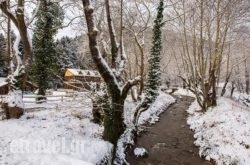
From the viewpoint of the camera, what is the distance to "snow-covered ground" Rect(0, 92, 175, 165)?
25.7 feet

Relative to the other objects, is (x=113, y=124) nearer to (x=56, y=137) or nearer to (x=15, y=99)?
(x=56, y=137)

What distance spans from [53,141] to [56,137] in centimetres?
52

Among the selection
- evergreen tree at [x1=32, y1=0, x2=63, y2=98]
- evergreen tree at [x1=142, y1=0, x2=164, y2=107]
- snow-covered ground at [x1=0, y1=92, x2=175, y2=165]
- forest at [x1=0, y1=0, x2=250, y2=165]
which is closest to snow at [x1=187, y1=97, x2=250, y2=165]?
forest at [x1=0, y1=0, x2=250, y2=165]

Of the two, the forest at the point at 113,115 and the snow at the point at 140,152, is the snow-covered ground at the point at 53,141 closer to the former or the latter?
the forest at the point at 113,115

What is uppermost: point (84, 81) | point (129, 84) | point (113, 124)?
point (84, 81)

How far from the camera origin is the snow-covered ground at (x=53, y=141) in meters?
7.85

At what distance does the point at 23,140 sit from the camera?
8.96m

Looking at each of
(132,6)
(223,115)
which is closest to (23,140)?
(223,115)

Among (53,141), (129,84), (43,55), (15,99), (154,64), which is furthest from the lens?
(43,55)

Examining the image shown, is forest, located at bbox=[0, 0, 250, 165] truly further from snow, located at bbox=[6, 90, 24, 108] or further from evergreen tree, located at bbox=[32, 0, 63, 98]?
evergreen tree, located at bbox=[32, 0, 63, 98]

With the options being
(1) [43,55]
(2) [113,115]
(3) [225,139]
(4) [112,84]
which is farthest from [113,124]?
(1) [43,55]

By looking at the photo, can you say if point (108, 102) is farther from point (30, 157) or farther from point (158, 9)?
point (158, 9)

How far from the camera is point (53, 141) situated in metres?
9.32

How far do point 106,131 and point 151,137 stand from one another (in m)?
5.58
